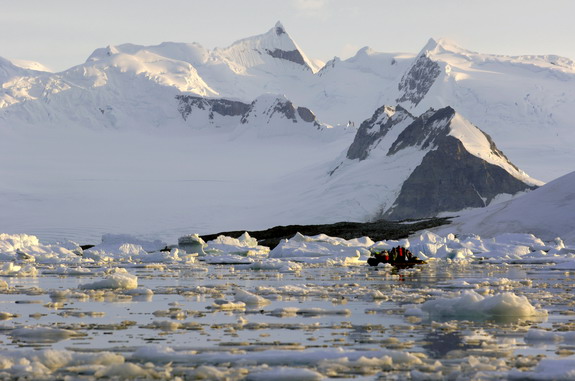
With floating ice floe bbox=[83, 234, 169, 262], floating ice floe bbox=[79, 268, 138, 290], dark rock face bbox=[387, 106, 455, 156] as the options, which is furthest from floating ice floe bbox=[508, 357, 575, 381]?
dark rock face bbox=[387, 106, 455, 156]

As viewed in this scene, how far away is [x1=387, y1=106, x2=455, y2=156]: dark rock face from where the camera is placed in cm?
16625

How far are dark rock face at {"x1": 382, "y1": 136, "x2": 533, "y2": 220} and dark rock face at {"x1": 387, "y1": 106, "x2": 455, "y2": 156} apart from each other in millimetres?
6407

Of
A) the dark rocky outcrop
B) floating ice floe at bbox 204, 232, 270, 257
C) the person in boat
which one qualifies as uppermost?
the dark rocky outcrop

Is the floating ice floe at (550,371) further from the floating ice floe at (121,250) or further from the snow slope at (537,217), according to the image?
the snow slope at (537,217)

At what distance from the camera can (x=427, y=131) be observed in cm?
16962

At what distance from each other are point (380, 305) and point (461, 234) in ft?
209

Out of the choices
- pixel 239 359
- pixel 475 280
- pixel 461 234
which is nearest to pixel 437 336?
pixel 239 359

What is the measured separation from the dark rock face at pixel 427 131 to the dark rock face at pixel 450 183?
6407 mm

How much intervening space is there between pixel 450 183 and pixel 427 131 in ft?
56.3

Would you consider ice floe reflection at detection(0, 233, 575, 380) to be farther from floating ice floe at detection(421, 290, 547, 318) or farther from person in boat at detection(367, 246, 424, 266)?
person in boat at detection(367, 246, 424, 266)

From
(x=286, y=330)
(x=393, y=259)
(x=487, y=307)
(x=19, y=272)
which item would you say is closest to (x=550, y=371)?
(x=286, y=330)

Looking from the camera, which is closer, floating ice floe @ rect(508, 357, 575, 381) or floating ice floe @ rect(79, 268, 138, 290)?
floating ice floe @ rect(508, 357, 575, 381)

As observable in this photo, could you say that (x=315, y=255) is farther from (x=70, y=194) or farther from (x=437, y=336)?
(x=70, y=194)

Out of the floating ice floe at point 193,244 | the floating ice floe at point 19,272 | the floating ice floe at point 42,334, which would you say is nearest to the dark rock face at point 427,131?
the floating ice floe at point 193,244
